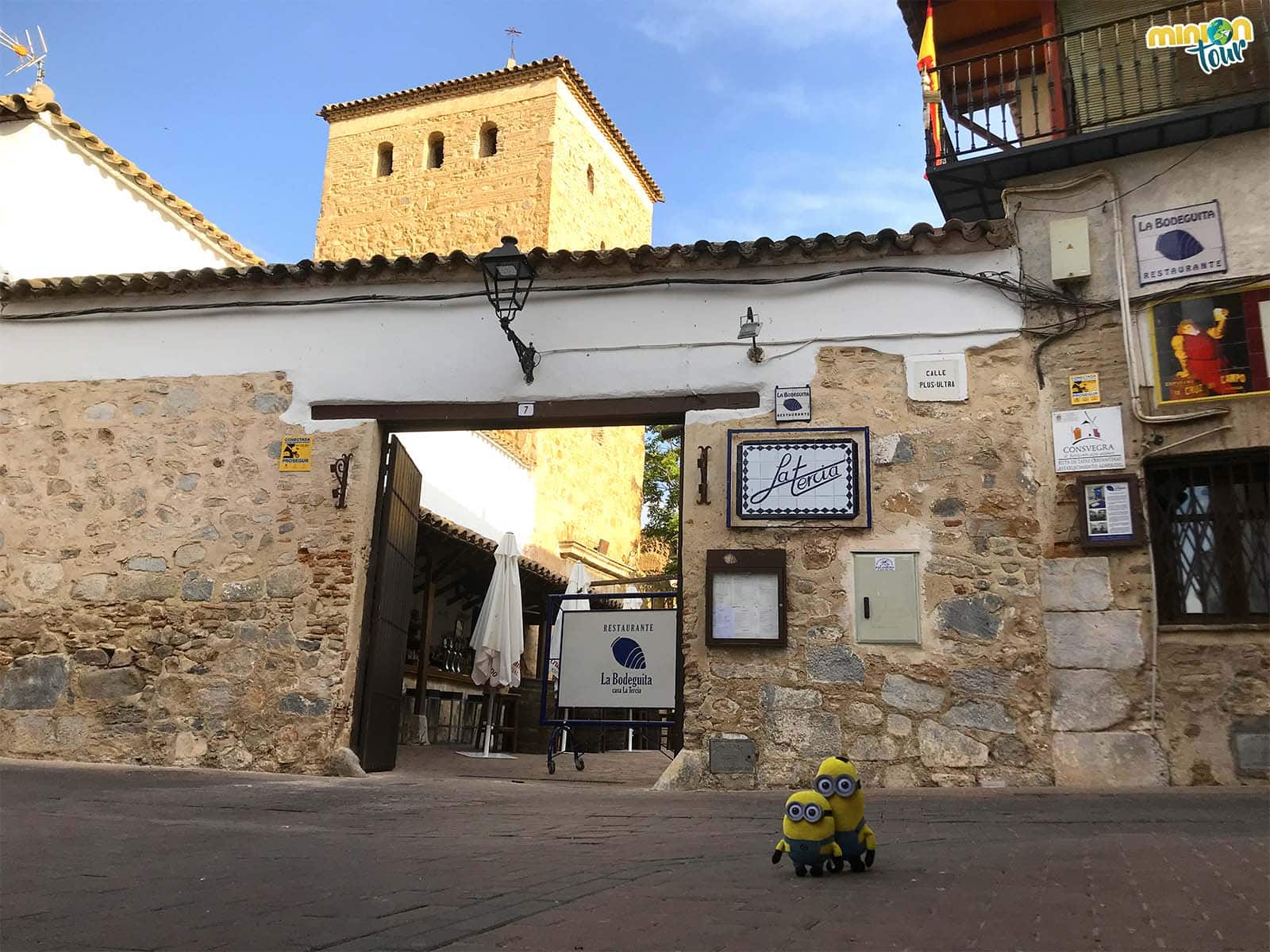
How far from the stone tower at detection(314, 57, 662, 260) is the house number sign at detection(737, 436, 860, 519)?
48.9 feet

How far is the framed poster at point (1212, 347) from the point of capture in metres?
6.71

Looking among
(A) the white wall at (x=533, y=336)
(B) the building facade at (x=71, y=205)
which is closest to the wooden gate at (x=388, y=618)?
(A) the white wall at (x=533, y=336)

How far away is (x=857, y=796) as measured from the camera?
357 centimetres

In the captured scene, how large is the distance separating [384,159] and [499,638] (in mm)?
17456

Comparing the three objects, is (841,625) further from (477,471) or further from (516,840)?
(477,471)

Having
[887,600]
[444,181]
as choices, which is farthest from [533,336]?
[444,181]

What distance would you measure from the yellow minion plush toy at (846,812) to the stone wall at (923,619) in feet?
10.8

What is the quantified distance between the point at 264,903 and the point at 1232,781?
5.57 meters

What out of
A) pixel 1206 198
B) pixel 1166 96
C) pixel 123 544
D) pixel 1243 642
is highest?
pixel 1166 96

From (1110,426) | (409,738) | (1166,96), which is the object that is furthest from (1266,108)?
(409,738)

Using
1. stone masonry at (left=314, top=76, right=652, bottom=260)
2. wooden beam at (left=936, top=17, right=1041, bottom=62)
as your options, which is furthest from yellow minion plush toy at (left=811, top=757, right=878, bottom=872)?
stone masonry at (left=314, top=76, right=652, bottom=260)

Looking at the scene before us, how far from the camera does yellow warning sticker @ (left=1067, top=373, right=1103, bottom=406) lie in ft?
23.1

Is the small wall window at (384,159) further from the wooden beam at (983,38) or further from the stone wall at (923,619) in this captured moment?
the stone wall at (923,619)

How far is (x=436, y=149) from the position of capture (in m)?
24.2
